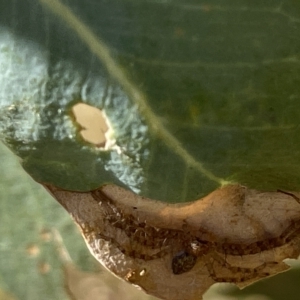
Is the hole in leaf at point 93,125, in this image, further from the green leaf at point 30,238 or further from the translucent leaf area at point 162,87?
the green leaf at point 30,238

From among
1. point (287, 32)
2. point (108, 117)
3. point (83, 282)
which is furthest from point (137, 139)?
point (83, 282)

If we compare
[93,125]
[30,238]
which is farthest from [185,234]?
[30,238]

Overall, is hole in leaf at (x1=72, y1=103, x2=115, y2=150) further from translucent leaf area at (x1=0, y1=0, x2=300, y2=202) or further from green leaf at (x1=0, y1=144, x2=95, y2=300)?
green leaf at (x1=0, y1=144, x2=95, y2=300)

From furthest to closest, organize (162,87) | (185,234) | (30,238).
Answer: (30,238) < (185,234) < (162,87)

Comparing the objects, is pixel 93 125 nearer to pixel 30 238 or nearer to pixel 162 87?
pixel 162 87

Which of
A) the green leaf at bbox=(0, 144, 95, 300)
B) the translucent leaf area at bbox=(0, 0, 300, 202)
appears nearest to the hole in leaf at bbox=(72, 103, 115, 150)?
the translucent leaf area at bbox=(0, 0, 300, 202)

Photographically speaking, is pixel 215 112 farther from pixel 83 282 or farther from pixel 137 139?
pixel 83 282
